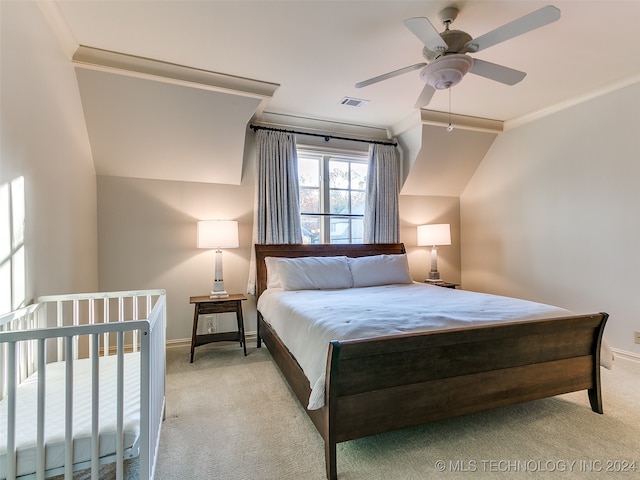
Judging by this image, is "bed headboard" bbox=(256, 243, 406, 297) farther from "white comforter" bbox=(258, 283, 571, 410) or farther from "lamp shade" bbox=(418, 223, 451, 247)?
"white comforter" bbox=(258, 283, 571, 410)

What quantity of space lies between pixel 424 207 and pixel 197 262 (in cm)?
320

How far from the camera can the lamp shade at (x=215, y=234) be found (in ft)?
10.8

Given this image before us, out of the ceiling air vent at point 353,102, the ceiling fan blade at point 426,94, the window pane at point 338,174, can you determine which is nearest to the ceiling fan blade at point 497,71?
the ceiling fan blade at point 426,94

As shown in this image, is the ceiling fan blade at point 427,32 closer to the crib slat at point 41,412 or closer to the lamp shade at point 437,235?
the crib slat at point 41,412

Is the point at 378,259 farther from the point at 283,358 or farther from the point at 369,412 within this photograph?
the point at 369,412

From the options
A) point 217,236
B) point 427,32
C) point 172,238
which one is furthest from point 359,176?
point 427,32

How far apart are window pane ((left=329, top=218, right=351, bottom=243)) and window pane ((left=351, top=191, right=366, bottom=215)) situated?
0.20 meters

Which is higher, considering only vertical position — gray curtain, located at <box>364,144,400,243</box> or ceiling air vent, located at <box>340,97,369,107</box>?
ceiling air vent, located at <box>340,97,369,107</box>

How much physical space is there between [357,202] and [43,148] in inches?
128

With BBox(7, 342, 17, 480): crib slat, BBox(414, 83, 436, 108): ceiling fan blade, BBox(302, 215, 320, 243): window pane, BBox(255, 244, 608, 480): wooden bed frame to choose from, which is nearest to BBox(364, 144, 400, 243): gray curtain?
BBox(302, 215, 320, 243): window pane

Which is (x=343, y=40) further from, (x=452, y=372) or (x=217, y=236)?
(x=452, y=372)

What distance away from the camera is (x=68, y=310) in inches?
92.4

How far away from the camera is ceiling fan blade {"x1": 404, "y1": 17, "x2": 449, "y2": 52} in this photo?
5.36 feet

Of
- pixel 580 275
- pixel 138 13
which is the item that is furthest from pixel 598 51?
pixel 138 13
